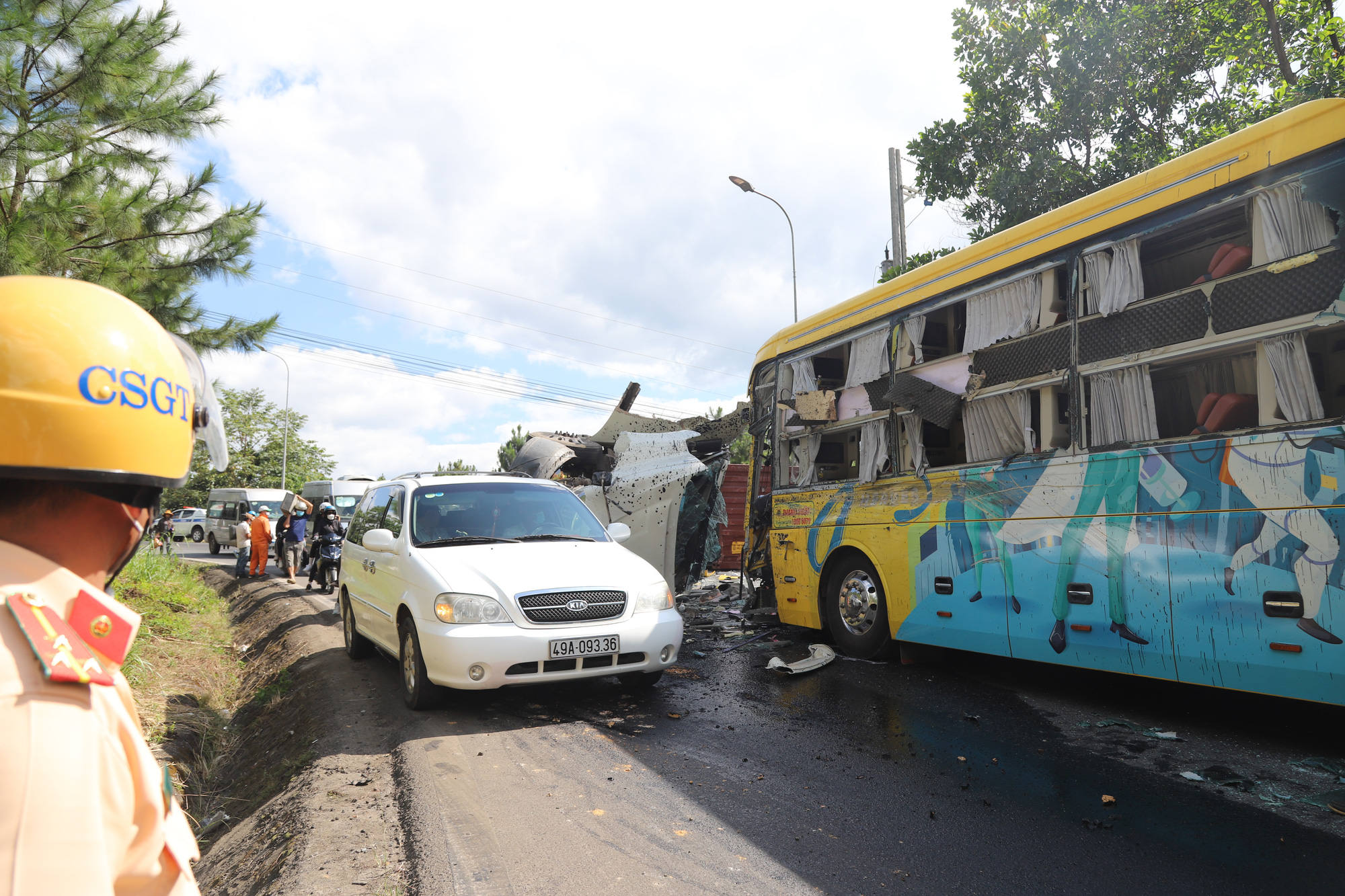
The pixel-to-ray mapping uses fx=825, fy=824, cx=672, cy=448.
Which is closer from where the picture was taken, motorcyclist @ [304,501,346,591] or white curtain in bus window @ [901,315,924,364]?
white curtain in bus window @ [901,315,924,364]

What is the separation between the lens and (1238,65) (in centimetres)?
1338

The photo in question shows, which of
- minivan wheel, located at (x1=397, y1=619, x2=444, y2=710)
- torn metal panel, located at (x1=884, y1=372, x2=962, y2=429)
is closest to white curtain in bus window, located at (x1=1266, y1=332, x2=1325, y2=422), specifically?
torn metal panel, located at (x1=884, y1=372, x2=962, y2=429)

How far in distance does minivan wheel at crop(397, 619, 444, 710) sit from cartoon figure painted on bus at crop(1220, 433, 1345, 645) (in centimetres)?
510

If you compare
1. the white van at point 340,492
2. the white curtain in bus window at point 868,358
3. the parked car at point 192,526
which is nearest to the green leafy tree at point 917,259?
the white curtain in bus window at point 868,358

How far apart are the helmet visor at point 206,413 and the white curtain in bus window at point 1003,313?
5714 mm

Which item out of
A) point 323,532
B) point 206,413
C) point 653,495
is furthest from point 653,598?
point 323,532

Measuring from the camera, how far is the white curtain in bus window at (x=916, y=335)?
284 inches

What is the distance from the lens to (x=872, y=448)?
7617mm

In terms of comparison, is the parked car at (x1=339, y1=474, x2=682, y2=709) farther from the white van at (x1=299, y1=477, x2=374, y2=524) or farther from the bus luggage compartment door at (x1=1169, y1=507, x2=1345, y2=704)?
the white van at (x1=299, y1=477, x2=374, y2=524)

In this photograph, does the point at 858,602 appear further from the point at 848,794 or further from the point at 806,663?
the point at 848,794

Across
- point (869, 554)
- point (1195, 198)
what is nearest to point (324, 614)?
point (869, 554)

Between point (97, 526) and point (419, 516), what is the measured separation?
586 cm

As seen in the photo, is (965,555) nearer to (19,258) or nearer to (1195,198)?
(1195,198)

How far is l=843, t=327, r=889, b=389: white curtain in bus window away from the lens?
7.57m
